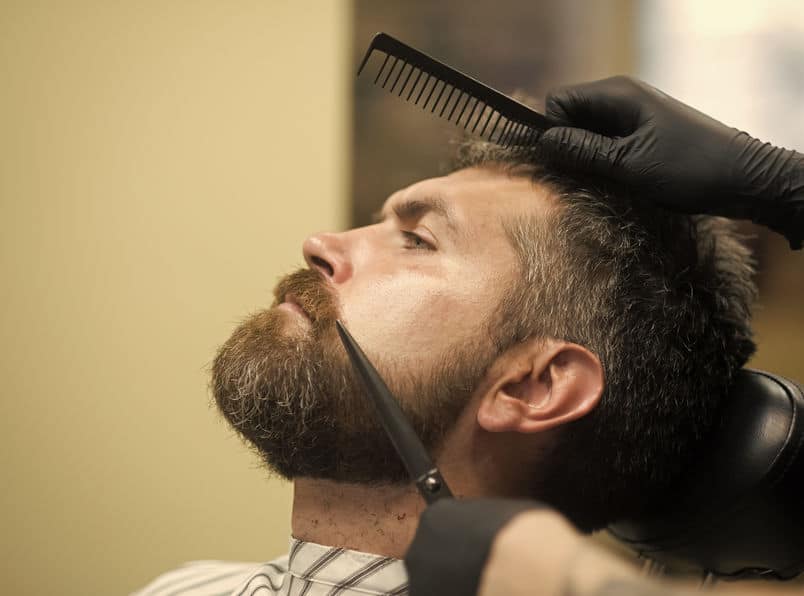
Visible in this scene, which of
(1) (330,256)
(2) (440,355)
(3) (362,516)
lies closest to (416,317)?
(2) (440,355)

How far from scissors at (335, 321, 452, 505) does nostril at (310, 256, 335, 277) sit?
16 cm

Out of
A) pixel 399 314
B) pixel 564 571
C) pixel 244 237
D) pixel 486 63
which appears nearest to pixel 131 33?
pixel 244 237

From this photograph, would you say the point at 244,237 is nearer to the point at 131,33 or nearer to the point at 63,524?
the point at 131,33

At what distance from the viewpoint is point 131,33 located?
5.40ft

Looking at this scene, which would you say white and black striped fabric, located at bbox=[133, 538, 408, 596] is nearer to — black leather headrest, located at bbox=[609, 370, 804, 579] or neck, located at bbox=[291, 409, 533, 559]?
neck, located at bbox=[291, 409, 533, 559]

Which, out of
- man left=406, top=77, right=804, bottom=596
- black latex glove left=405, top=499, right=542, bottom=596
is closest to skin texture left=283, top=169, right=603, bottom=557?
man left=406, top=77, right=804, bottom=596

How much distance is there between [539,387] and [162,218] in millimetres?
946

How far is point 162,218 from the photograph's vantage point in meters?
1.65

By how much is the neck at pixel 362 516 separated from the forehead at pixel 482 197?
0.39 meters

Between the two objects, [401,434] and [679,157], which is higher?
[679,157]

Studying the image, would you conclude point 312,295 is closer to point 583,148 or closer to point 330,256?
point 330,256

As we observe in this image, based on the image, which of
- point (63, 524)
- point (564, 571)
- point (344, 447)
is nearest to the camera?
point (564, 571)

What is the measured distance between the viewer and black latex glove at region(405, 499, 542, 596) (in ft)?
2.06

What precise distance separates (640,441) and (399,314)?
1.28 ft
